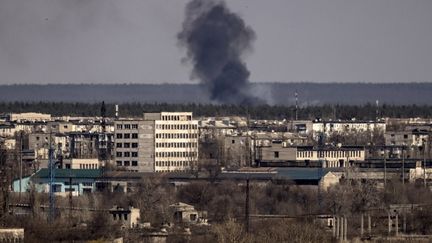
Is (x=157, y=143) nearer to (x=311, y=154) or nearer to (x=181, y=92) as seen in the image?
(x=311, y=154)

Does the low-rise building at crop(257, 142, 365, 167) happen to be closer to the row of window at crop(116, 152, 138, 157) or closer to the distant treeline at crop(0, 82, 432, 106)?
the row of window at crop(116, 152, 138, 157)

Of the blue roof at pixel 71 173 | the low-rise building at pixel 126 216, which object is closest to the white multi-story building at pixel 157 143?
the blue roof at pixel 71 173

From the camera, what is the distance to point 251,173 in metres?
57.2

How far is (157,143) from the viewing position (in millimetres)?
64375

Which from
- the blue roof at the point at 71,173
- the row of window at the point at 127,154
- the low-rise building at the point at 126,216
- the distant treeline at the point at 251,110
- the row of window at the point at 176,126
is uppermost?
the distant treeline at the point at 251,110

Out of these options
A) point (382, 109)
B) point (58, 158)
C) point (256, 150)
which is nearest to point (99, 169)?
point (58, 158)

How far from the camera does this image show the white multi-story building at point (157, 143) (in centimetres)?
6397

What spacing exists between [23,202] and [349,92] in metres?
116

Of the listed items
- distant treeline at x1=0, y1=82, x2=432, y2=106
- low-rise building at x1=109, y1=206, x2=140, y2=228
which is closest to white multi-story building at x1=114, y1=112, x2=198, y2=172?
low-rise building at x1=109, y1=206, x2=140, y2=228

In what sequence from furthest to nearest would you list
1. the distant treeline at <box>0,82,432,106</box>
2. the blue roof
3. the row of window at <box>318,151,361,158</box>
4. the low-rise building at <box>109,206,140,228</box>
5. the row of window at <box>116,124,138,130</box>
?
the distant treeline at <box>0,82,432,106</box>, the row of window at <box>116,124,138,130</box>, the row of window at <box>318,151,361,158</box>, the blue roof, the low-rise building at <box>109,206,140,228</box>

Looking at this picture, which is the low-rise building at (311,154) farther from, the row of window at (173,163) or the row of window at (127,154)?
the row of window at (127,154)

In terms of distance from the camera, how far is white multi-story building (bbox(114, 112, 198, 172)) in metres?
64.0

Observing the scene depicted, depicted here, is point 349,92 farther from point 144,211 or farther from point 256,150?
point 144,211

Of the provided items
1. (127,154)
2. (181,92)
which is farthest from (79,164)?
(181,92)
